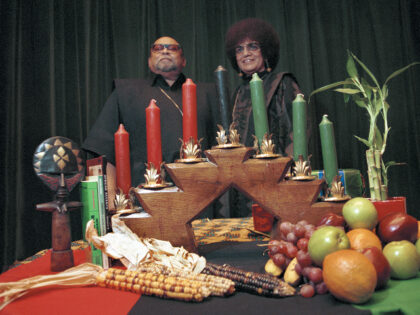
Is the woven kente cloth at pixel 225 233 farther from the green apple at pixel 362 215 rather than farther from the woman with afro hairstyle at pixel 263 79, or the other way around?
the woman with afro hairstyle at pixel 263 79

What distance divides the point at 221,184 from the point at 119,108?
46.9 inches

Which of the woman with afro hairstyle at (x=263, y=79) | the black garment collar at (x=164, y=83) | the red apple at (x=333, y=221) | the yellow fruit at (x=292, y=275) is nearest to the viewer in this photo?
the yellow fruit at (x=292, y=275)

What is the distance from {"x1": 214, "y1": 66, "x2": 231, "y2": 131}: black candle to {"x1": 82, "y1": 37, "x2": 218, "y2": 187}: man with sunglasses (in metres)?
0.94

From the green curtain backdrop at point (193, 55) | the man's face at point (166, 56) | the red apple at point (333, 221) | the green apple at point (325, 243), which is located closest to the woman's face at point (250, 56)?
the man's face at point (166, 56)

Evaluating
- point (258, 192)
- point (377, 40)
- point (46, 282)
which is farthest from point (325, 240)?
point (377, 40)

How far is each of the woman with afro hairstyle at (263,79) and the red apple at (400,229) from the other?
986 millimetres

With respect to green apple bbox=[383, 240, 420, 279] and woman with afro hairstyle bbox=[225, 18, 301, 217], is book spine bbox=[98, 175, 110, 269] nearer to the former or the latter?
green apple bbox=[383, 240, 420, 279]

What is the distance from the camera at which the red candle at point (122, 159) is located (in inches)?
29.2

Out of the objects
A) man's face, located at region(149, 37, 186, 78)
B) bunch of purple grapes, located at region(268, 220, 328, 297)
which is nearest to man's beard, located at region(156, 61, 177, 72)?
man's face, located at region(149, 37, 186, 78)

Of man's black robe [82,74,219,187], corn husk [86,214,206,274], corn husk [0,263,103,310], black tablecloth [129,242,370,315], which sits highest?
man's black robe [82,74,219,187]

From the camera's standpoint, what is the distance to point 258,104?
2.52ft

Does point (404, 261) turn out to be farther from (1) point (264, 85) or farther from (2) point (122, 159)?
(1) point (264, 85)

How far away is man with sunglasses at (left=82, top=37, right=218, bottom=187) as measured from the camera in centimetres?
170

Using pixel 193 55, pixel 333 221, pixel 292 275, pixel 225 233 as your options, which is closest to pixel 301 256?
pixel 292 275
